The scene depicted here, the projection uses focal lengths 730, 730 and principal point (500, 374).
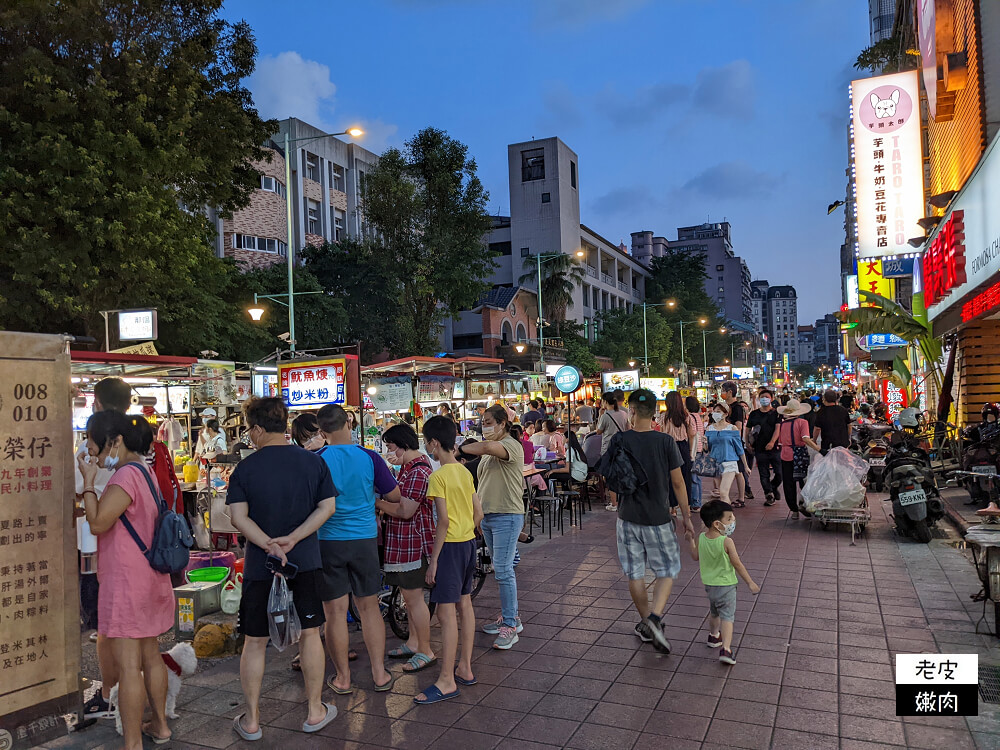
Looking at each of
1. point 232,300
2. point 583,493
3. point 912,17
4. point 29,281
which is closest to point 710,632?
point 583,493

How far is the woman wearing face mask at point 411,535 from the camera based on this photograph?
5.18m

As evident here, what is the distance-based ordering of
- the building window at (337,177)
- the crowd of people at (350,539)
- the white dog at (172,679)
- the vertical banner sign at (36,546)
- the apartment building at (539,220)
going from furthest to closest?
the apartment building at (539,220) → the building window at (337,177) → the white dog at (172,679) → the crowd of people at (350,539) → the vertical banner sign at (36,546)

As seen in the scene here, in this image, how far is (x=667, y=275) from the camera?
7838 cm

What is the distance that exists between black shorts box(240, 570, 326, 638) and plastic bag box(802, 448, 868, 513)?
7932mm

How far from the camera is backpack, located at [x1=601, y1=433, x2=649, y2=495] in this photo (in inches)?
220

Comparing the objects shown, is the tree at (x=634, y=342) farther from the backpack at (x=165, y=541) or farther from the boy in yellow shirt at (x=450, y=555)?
the backpack at (x=165, y=541)

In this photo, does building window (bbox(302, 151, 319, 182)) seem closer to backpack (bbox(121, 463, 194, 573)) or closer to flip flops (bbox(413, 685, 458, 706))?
backpack (bbox(121, 463, 194, 573))

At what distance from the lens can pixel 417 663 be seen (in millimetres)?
5371

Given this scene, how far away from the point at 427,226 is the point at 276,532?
2927 cm

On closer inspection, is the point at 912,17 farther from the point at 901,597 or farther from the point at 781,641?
the point at 781,641

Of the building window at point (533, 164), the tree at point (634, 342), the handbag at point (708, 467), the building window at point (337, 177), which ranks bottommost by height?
the handbag at point (708, 467)

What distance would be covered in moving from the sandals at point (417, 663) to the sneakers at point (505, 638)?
23.3 inches

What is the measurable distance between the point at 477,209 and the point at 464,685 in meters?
29.8

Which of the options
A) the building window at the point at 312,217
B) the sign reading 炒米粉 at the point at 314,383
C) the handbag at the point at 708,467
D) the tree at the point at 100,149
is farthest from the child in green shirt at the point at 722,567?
the building window at the point at 312,217
